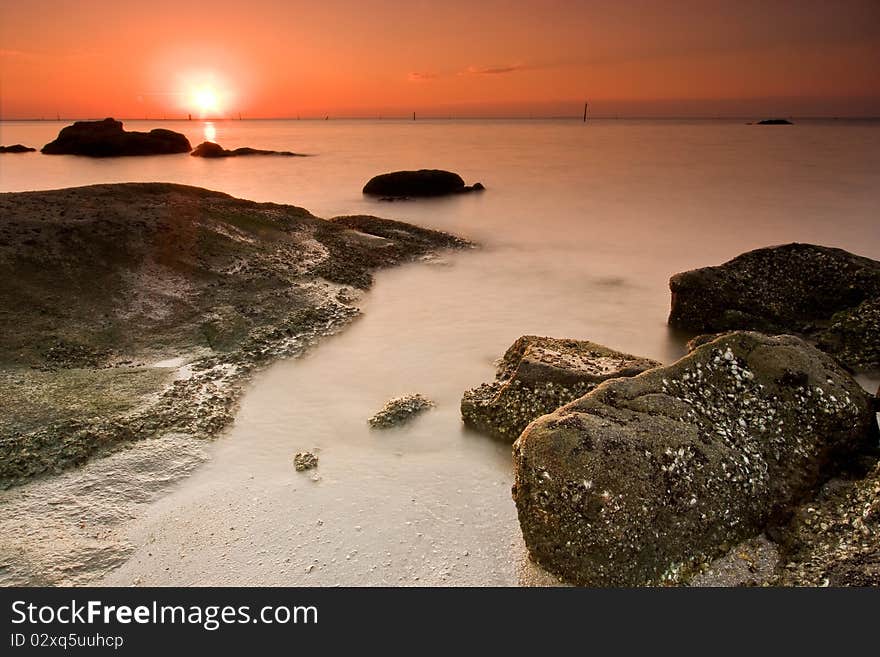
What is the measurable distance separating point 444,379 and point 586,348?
7.20ft

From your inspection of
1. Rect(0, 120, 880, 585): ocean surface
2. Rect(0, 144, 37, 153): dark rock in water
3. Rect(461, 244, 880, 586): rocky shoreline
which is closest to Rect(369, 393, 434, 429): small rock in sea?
Rect(0, 120, 880, 585): ocean surface

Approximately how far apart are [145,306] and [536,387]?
735 centimetres

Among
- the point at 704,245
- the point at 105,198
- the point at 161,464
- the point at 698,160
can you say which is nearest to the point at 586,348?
the point at 161,464

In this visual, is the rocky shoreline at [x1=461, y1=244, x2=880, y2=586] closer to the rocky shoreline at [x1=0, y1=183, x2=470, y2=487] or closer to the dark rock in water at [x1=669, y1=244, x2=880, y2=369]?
the dark rock in water at [x1=669, y1=244, x2=880, y2=369]

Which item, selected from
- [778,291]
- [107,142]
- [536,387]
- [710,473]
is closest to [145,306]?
[536,387]

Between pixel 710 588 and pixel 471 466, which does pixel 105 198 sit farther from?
pixel 710 588

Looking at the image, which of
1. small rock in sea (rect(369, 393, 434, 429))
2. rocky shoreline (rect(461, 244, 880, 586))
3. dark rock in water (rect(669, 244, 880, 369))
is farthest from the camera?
dark rock in water (rect(669, 244, 880, 369))

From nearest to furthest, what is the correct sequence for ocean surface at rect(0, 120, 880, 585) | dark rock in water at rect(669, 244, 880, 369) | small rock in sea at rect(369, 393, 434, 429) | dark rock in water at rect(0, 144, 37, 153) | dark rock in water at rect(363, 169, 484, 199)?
1. ocean surface at rect(0, 120, 880, 585)
2. small rock in sea at rect(369, 393, 434, 429)
3. dark rock in water at rect(669, 244, 880, 369)
4. dark rock in water at rect(363, 169, 484, 199)
5. dark rock in water at rect(0, 144, 37, 153)

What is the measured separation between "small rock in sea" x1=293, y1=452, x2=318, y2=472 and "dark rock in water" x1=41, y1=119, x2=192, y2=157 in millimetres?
56291

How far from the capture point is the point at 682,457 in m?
4.70

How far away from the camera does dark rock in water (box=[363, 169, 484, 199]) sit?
98.4ft

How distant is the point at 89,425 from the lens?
6.46 m

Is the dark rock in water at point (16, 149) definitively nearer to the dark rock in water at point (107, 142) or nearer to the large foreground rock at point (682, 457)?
the dark rock in water at point (107, 142)

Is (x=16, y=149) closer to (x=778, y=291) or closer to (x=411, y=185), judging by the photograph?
(x=411, y=185)
